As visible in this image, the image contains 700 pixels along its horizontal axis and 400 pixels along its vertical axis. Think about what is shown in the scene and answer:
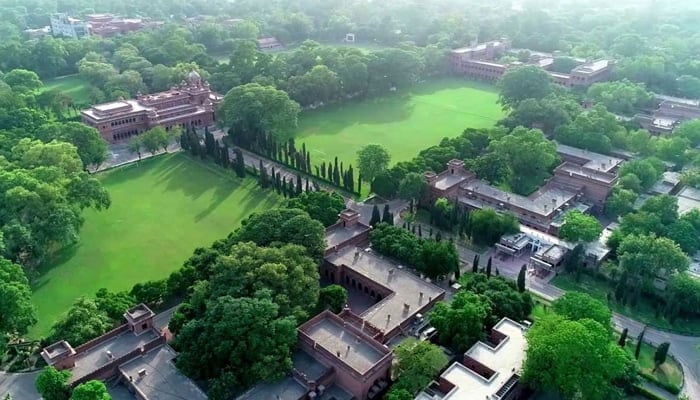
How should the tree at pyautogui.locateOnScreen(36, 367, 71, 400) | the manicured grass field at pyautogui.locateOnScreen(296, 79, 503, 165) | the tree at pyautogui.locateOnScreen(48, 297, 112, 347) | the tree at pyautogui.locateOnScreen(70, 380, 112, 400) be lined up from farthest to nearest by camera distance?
1. the manicured grass field at pyautogui.locateOnScreen(296, 79, 503, 165)
2. the tree at pyautogui.locateOnScreen(48, 297, 112, 347)
3. the tree at pyautogui.locateOnScreen(36, 367, 71, 400)
4. the tree at pyautogui.locateOnScreen(70, 380, 112, 400)

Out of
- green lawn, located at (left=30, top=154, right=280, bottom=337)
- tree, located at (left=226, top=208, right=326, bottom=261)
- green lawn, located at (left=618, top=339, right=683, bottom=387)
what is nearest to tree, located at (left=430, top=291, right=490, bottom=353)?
green lawn, located at (left=618, top=339, right=683, bottom=387)

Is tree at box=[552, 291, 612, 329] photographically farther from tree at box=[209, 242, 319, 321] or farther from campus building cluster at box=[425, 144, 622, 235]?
tree at box=[209, 242, 319, 321]

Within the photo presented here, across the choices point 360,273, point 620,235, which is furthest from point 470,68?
point 360,273

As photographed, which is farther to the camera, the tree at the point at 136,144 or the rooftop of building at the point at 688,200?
the tree at the point at 136,144

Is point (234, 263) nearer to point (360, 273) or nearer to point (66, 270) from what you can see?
point (360, 273)

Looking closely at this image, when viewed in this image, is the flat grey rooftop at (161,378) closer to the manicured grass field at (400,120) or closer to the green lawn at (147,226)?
the green lawn at (147,226)

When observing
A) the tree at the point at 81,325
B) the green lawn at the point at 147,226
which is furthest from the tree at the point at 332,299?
the green lawn at the point at 147,226
